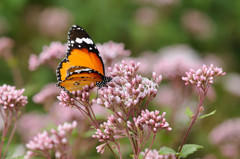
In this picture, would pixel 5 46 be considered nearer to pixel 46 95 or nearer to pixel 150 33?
pixel 46 95

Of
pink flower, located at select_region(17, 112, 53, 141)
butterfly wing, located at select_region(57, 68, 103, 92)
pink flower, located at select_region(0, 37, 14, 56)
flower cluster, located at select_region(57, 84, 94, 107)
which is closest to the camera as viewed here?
flower cluster, located at select_region(57, 84, 94, 107)

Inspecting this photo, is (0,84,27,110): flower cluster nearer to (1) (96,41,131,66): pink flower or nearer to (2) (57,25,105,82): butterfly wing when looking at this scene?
(2) (57,25,105,82): butterfly wing

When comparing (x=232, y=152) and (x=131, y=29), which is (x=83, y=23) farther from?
(x=232, y=152)

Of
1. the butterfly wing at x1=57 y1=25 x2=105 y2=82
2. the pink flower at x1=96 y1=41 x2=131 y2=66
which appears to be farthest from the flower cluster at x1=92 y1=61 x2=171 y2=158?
the pink flower at x1=96 y1=41 x2=131 y2=66

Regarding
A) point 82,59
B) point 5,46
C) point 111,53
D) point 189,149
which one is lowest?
point 189,149

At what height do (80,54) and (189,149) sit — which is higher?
(80,54)

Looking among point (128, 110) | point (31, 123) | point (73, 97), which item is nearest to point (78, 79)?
point (73, 97)
